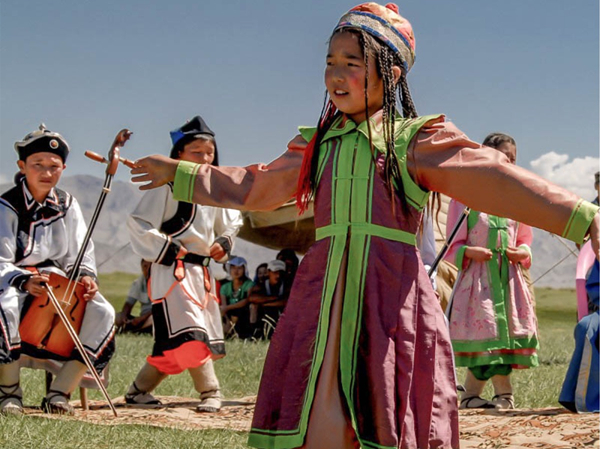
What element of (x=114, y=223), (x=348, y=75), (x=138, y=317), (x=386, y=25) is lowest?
(x=138, y=317)

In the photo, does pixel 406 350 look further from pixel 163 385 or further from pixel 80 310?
pixel 163 385

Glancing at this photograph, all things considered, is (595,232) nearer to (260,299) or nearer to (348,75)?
(348,75)

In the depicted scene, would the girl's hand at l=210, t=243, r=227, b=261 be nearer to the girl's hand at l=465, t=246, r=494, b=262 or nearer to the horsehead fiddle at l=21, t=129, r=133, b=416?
the horsehead fiddle at l=21, t=129, r=133, b=416

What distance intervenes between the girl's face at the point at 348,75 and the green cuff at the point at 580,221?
84 cm

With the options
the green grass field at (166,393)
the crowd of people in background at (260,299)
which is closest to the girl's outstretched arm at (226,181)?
the green grass field at (166,393)

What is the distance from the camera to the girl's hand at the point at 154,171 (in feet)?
12.3

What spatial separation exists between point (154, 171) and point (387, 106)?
900 mm

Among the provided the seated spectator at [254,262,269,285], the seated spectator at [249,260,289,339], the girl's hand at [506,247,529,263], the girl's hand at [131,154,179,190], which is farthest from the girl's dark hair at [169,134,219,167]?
the seated spectator at [254,262,269,285]

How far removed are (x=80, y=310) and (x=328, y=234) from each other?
10.8 ft

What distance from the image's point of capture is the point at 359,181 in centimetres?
343

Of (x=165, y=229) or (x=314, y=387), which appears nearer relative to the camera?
(x=314, y=387)

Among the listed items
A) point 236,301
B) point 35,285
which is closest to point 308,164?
point 35,285

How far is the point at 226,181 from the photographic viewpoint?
12.3 ft

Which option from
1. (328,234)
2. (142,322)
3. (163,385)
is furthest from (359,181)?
(142,322)
